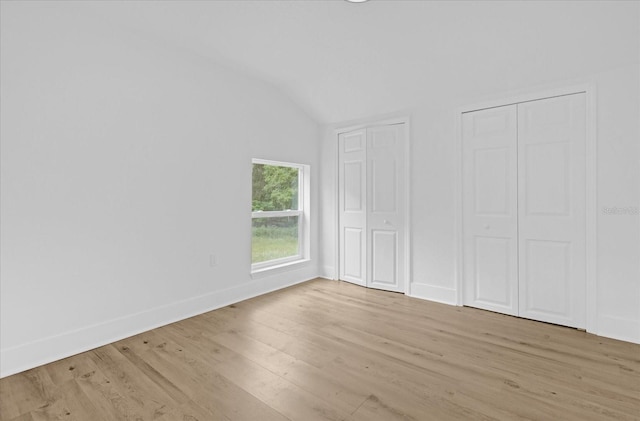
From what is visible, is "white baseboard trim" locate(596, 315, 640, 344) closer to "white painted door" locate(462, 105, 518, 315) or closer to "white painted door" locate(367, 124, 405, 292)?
"white painted door" locate(462, 105, 518, 315)

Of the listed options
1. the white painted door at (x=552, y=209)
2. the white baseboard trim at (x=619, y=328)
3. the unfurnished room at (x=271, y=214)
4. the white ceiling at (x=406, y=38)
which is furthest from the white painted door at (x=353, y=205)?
the white baseboard trim at (x=619, y=328)

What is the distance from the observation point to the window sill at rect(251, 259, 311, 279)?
3975mm

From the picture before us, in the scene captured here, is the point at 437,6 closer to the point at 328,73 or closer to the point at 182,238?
the point at 328,73

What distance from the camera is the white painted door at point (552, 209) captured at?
2934 mm

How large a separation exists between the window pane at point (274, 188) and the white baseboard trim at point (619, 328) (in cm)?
358

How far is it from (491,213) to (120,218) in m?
3.63

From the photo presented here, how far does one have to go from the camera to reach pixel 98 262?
2.68 m

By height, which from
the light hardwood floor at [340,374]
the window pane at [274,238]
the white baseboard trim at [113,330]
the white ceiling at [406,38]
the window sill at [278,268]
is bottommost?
the light hardwood floor at [340,374]

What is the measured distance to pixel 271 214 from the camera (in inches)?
168

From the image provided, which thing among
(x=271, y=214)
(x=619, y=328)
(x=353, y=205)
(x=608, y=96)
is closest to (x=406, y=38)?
(x=608, y=96)

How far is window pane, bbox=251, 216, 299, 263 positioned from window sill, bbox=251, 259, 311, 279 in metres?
0.13

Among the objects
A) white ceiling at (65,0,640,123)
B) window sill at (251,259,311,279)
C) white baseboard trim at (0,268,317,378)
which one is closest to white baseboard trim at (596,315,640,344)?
white ceiling at (65,0,640,123)

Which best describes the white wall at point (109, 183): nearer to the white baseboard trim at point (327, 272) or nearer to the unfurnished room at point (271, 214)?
the unfurnished room at point (271, 214)

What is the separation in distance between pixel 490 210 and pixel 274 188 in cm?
262
